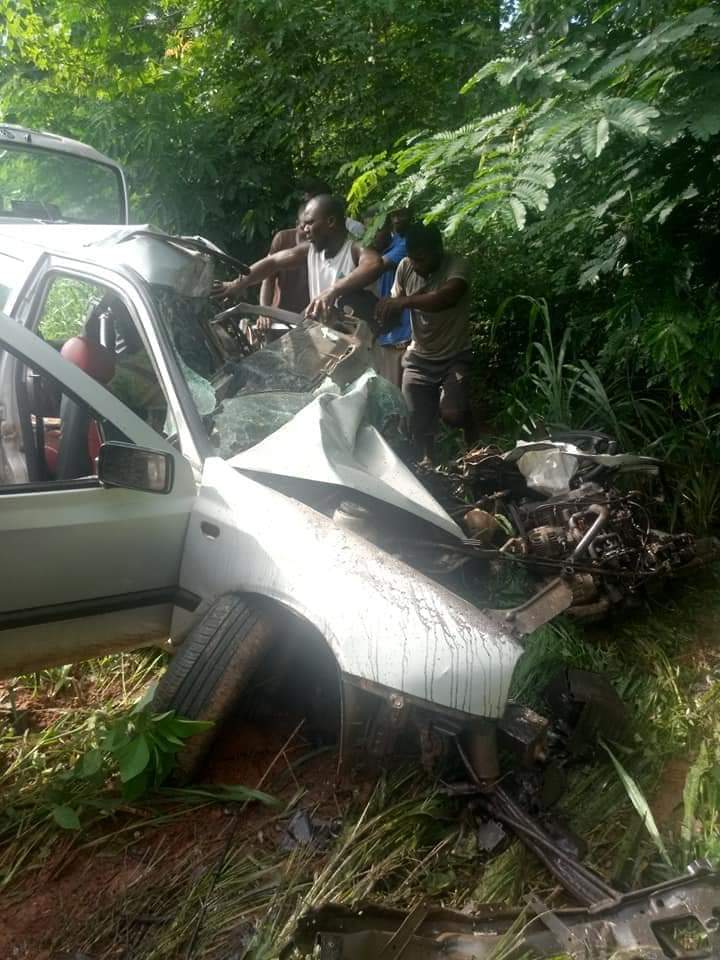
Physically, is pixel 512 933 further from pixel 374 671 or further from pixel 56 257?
pixel 56 257

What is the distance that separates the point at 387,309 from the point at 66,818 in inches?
126

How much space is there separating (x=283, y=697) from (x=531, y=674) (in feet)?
3.22

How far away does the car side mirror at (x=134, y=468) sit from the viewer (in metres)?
2.31

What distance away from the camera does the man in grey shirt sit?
476cm

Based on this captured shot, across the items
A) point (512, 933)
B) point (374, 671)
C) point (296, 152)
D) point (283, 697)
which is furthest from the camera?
point (296, 152)

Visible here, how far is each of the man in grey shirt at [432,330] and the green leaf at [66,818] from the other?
9.42 feet

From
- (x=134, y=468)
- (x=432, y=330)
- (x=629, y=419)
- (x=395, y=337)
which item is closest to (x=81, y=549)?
(x=134, y=468)

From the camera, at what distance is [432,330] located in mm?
5043

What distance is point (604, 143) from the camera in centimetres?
268

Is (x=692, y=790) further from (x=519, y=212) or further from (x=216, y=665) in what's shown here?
(x=519, y=212)

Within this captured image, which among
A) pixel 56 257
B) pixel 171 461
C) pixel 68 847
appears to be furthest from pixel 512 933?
pixel 56 257

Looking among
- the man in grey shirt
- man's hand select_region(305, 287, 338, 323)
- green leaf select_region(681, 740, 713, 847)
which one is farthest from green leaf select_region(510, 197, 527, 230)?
green leaf select_region(681, 740, 713, 847)

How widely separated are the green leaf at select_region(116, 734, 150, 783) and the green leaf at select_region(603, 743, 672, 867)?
1557 millimetres

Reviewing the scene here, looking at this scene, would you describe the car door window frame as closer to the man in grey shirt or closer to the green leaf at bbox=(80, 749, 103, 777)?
the green leaf at bbox=(80, 749, 103, 777)
